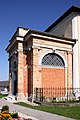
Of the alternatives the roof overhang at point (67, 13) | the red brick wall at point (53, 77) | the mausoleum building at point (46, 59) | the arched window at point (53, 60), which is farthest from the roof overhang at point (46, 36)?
the roof overhang at point (67, 13)

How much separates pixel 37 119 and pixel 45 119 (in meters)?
0.37

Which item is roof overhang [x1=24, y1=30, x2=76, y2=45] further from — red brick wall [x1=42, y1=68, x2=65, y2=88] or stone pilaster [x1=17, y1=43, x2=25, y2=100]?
red brick wall [x1=42, y1=68, x2=65, y2=88]

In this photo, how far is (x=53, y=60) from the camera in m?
18.1

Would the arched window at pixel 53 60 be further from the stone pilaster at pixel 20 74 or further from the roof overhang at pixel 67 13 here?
the roof overhang at pixel 67 13

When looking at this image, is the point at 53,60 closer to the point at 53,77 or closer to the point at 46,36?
the point at 53,77

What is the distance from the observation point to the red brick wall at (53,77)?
17.1m

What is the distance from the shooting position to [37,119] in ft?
26.6

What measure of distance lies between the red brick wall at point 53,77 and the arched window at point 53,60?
1.61ft

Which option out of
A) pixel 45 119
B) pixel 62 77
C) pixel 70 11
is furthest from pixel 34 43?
pixel 45 119

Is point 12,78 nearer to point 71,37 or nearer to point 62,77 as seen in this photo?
point 62,77

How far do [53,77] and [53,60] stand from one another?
1.63 m

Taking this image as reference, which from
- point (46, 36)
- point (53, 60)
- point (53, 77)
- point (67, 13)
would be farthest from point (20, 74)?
point (67, 13)

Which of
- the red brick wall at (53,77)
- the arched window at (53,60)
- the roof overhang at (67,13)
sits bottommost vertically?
the red brick wall at (53,77)

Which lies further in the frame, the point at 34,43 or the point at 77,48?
the point at 77,48
